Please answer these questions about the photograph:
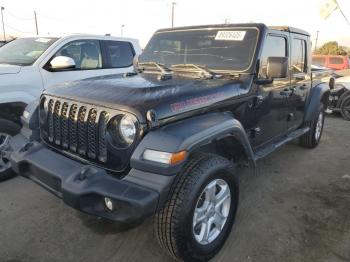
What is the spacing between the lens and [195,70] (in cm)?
369

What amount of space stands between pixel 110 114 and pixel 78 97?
1.47 feet

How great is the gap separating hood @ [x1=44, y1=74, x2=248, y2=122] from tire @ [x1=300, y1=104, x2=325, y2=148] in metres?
2.77

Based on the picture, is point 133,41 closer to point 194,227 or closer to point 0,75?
point 0,75

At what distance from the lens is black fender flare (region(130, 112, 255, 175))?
7.95ft

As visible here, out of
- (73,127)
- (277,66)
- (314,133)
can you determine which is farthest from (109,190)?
(314,133)

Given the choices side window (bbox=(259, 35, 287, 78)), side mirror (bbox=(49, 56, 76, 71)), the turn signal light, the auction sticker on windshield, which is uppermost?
the auction sticker on windshield

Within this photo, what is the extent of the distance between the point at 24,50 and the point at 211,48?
3039 millimetres

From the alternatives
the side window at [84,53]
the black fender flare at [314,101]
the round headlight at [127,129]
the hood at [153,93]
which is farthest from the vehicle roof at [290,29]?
the side window at [84,53]

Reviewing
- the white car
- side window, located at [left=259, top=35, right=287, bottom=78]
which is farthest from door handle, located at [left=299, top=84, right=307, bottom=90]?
the white car

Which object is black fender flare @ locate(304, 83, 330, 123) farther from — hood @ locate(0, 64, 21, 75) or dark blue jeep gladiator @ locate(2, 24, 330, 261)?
hood @ locate(0, 64, 21, 75)

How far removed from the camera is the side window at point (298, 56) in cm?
471

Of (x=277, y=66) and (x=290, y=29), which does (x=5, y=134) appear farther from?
(x=290, y=29)

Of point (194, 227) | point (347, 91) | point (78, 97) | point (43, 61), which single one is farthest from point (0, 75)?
point (347, 91)

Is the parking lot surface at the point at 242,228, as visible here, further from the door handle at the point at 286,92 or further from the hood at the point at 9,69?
the hood at the point at 9,69
